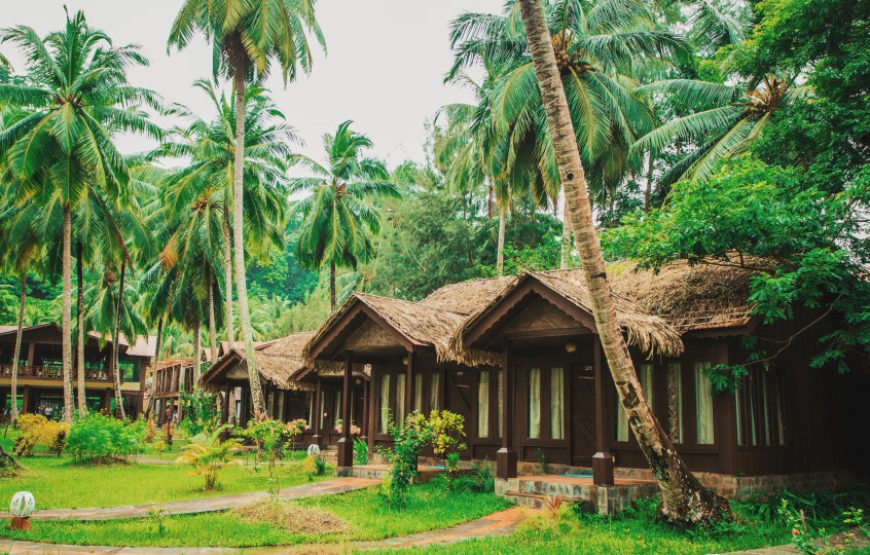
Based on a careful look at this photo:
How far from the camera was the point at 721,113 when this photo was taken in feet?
65.5

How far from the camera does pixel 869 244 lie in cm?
1121

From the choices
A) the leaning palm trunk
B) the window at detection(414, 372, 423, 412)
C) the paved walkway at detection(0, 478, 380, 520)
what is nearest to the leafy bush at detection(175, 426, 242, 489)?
the paved walkway at detection(0, 478, 380, 520)

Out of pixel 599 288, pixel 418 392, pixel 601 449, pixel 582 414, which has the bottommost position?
pixel 601 449

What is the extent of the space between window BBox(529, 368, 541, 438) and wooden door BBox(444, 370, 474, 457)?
1.79m

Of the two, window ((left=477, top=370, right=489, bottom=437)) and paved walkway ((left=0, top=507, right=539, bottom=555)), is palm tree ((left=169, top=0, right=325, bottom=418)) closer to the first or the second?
window ((left=477, top=370, right=489, bottom=437))

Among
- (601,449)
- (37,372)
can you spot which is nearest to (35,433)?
(601,449)

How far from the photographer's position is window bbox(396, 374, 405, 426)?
1730 cm

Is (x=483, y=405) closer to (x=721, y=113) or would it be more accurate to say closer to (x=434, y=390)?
(x=434, y=390)

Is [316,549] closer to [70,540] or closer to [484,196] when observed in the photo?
[70,540]

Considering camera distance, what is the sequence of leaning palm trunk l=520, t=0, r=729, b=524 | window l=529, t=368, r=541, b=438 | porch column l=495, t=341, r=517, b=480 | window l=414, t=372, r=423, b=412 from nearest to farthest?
1. leaning palm trunk l=520, t=0, r=729, b=524
2. porch column l=495, t=341, r=517, b=480
3. window l=529, t=368, r=541, b=438
4. window l=414, t=372, r=423, b=412

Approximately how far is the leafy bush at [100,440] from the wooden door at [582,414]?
40.4 ft

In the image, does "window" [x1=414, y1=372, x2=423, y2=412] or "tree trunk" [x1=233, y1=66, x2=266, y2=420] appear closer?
"window" [x1=414, y1=372, x2=423, y2=412]

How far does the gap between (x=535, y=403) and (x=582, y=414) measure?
1103mm

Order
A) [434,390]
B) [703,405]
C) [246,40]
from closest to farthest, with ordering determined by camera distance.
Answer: [703,405] → [434,390] → [246,40]
